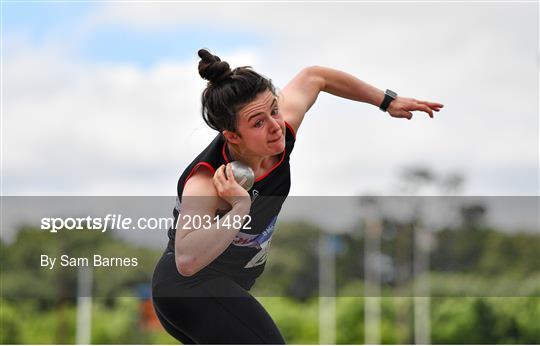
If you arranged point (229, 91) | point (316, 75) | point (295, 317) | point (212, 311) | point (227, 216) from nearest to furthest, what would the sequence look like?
point (227, 216) < point (229, 91) < point (212, 311) < point (316, 75) < point (295, 317)

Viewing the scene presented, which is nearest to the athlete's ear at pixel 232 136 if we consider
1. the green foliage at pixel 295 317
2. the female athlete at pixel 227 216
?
the female athlete at pixel 227 216

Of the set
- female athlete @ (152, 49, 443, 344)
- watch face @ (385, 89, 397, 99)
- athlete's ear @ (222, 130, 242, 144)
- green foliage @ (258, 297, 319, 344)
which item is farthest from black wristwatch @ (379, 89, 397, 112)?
green foliage @ (258, 297, 319, 344)

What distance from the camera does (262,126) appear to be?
420 cm

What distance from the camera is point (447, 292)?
1458 inches

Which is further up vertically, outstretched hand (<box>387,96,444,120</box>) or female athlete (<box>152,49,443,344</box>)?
outstretched hand (<box>387,96,444,120</box>)

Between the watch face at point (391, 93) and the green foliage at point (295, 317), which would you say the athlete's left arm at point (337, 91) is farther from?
the green foliage at point (295, 317)

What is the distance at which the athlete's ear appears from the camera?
13.9 feet

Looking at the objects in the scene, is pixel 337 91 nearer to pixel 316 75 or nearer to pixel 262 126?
pixel 316 75

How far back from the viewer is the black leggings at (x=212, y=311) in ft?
14.0

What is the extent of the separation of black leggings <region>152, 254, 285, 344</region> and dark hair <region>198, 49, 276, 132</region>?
27.1 inches

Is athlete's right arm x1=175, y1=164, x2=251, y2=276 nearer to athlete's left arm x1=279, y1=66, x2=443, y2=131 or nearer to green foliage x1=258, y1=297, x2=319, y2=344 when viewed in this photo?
athlete's left arm x1=279, y1=66, x2=443, y2=131

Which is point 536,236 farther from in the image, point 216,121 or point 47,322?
point 216,121

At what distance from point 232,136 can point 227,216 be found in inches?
14.7

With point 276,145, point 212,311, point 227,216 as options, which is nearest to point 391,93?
point 276,145
